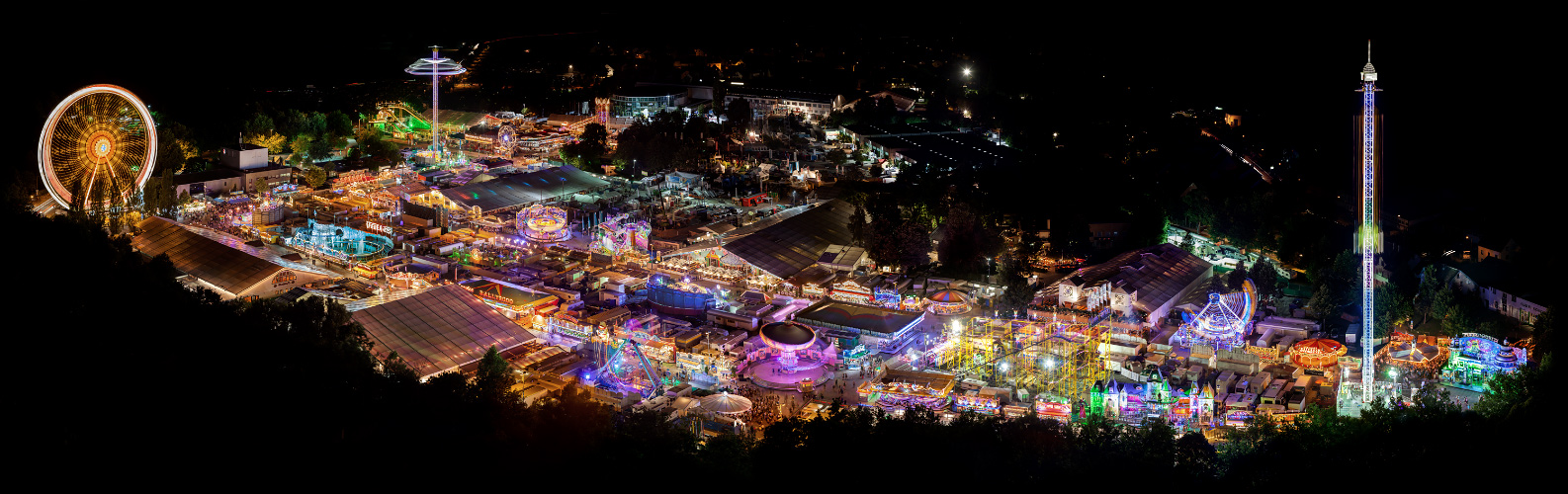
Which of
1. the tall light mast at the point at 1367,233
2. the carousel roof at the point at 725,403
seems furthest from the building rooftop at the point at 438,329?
the tall light mast at the point at 1367,233

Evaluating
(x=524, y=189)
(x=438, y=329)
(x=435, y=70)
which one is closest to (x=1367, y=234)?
(x=438, y=329)

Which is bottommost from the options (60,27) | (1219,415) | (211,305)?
(1219,415)

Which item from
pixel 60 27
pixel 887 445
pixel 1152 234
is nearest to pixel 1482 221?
pixel 1152 234

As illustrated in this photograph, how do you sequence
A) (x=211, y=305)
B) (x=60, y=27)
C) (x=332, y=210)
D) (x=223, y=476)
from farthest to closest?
(x=60, y=27) < (x=332, y=210) < (x=211, y=305) < (x=223, y=476)

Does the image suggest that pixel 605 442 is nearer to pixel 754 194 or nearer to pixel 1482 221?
pixel 754 194

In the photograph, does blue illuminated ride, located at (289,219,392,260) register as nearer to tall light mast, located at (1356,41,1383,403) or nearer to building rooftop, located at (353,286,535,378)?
building rooftop, located at (353,286,535,378)
